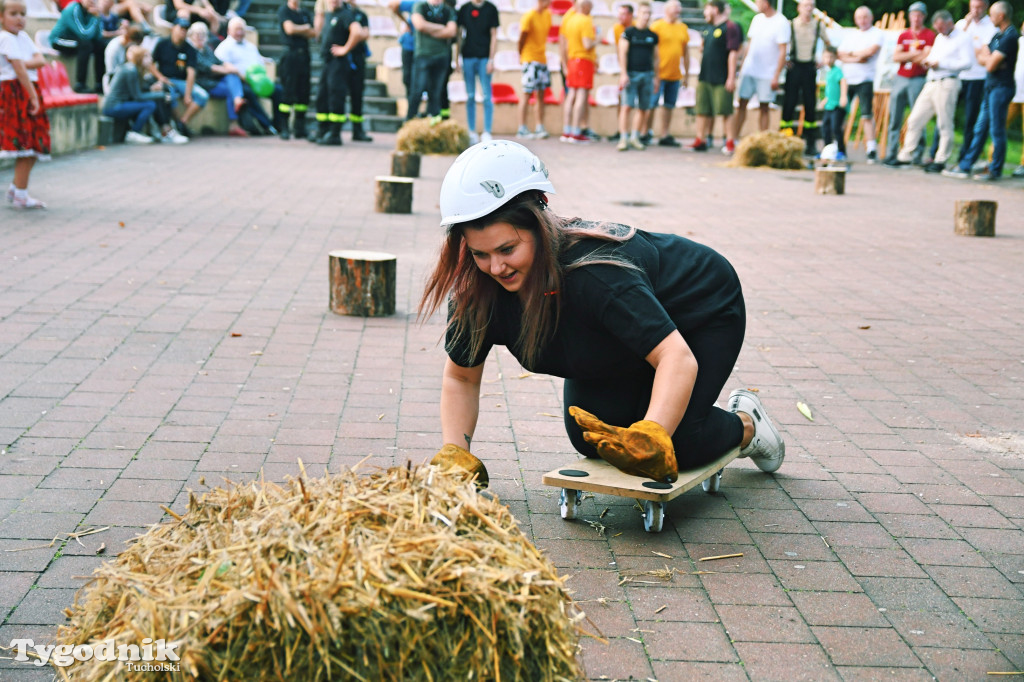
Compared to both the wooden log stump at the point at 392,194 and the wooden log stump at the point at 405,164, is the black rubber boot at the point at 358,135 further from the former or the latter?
the wooden log stump at the point at 392,194

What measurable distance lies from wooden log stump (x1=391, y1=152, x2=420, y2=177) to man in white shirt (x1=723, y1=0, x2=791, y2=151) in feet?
20.8

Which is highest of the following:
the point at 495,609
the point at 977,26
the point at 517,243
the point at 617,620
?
the point at 977,26

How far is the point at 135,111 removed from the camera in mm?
16156

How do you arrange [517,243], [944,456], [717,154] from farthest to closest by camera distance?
1. [717,154]
2. [944,456]
3. [517,243]

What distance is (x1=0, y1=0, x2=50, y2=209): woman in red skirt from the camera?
29.1ft

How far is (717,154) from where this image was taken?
17859 millimetres

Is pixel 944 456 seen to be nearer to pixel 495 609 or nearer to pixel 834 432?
pixel 834 432

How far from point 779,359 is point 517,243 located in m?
3.05

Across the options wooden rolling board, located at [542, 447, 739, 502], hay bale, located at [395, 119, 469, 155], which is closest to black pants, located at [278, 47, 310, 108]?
hay bale, located at [395, 119, 469, 155]

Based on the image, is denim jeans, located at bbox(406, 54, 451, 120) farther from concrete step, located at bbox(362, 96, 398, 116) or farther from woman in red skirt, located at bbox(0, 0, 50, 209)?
woman in red skirt, located at bbox(0, 0, 50, 209)

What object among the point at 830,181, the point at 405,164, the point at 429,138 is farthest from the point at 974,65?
the point at 405,164

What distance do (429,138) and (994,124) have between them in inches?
305

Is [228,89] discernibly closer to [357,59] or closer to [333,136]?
[333,136]

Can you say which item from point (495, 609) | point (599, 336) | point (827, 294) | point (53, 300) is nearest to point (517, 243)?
point (599, 336)
